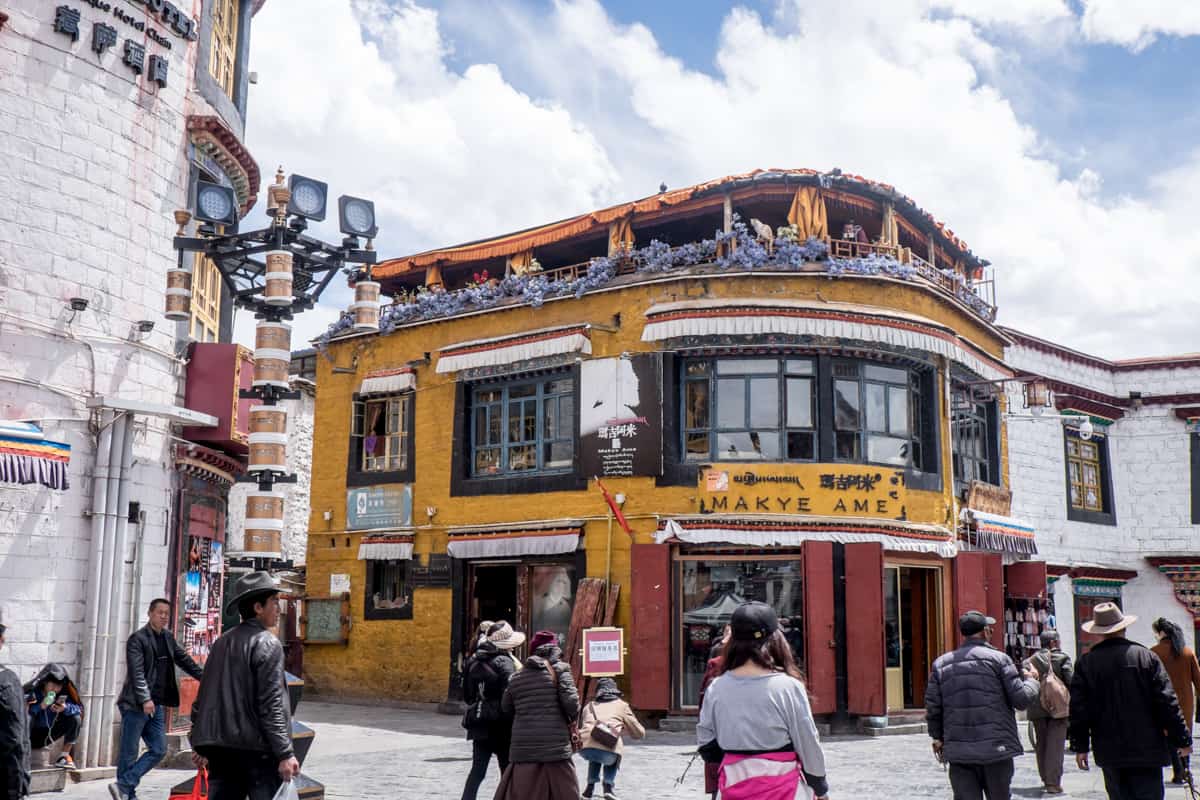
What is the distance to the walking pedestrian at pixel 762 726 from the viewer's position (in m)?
5.62

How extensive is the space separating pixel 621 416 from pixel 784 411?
8.75 ft

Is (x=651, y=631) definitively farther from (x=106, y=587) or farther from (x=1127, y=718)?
(x=1127, y=718)

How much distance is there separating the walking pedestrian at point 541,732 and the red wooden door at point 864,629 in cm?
1075

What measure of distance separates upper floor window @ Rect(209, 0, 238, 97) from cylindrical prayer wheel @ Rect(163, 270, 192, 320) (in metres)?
3.55

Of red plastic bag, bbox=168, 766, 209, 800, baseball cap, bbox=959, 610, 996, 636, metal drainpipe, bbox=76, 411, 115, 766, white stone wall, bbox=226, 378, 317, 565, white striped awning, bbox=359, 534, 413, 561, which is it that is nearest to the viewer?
baseball cap, bbox=959, 610, 996, 636

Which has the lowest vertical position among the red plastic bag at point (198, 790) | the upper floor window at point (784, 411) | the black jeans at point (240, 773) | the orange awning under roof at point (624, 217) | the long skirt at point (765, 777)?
the red plastic bag at point (198, 790)

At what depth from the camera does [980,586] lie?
66.2ft

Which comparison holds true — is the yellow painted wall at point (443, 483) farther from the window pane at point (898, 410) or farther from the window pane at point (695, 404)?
the window pane at point (695, 404)

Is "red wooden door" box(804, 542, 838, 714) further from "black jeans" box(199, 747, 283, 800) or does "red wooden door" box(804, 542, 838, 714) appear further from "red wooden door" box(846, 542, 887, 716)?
"black jeans" box(199, 747, 283, 800)

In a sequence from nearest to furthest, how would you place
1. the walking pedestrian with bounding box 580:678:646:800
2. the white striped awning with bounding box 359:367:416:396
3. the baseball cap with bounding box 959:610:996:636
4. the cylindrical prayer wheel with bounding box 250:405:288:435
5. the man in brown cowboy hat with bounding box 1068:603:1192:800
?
the man in brown cowboy hat with bounding box 1068:603:1192:800
the baseball cap with bounding box 959:610:996:636
the walking pedestrian with bounding box 580:678:646:800
the cylindrical prayer wheel with bounding box 250:405:288:435
the white striped awning with bounding box 359:367:416:396

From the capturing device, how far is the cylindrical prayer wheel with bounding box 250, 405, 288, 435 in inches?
544

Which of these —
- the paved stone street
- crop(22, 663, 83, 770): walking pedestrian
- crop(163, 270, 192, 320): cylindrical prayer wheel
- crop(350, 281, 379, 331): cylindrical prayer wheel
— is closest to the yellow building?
the paved stone street

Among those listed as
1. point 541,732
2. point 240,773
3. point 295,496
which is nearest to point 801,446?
point 541,732

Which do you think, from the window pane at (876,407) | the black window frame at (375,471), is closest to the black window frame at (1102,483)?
the window pane at (876,407)
